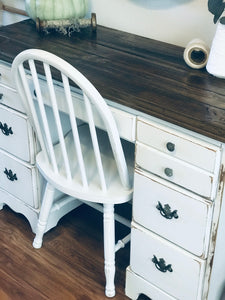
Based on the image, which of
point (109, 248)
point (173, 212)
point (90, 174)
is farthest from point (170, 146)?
point (109, 248)

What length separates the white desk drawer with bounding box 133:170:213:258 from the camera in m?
1.59

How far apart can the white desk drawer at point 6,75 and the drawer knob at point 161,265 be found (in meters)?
0.84

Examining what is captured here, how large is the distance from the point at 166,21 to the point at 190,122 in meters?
0.71

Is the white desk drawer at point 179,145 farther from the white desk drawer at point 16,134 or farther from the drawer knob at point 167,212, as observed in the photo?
the white desk drawer at point 16,134

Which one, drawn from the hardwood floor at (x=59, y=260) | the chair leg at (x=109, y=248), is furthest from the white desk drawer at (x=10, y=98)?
the hardwood floor at (x=59, y=260)

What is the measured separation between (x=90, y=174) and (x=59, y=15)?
700 millimetres

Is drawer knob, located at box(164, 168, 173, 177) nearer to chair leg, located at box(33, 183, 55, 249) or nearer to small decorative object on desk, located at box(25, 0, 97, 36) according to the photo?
chair leg, located at box(33, 183, 55, 249)

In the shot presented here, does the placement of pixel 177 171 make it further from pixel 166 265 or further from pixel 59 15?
pixel 59 15

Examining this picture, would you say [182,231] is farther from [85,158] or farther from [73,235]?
[73,235]

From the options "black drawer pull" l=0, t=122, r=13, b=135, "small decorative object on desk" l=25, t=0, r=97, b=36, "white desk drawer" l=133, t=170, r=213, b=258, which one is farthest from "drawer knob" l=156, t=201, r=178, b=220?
"small decorative object on desk" l=25, t=0, r=97, b=36

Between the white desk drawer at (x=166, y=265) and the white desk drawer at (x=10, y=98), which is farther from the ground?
the white desk drawer at (x=10, y=98)

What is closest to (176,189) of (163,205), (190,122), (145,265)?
(163,205)

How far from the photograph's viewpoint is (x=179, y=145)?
5.03 ft

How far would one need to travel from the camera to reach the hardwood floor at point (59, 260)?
6.73 ft
